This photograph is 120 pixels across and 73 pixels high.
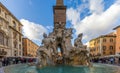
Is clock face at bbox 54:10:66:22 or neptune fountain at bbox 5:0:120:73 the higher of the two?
clock face at bbox 54:10:66:22

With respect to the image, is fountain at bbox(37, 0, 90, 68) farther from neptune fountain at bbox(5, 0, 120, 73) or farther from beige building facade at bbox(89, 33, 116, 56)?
beige building facade at bbox(89, 33, 116, 56)

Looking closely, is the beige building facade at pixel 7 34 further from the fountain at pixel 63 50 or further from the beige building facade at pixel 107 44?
the beige building facade at pixel 107 44

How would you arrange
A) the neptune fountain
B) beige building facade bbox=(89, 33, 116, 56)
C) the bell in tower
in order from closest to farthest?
1. the neptune fountain
2. the bell in tower
3. beige building facade bbox=(89, 33, 116, 56)

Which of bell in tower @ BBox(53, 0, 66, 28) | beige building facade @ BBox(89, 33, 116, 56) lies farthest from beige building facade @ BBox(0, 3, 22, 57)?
beige building facade @ BBox(89, 33, 116, 56)

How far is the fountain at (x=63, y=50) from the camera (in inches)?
895

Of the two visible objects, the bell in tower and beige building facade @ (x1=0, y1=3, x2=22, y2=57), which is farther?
beige building facade @ (x1=0, y1=3, x2=22, y2=57)

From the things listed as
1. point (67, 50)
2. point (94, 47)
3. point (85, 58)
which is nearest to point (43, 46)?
point (67, 50)

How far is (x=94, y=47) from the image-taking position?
90125 mm

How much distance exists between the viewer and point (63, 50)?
2431 cm

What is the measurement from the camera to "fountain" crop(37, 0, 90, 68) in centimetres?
2273

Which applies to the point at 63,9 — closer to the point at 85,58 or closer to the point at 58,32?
the point at 58,32

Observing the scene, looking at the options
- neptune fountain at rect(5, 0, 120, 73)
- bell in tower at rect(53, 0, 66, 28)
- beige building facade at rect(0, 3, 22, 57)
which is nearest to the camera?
neptune fountain at rect(5, 0, 120, 73)

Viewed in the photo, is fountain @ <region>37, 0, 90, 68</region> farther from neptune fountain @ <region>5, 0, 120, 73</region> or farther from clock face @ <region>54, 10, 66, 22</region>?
clock face @ <region>54, 10, 66, 22</region>

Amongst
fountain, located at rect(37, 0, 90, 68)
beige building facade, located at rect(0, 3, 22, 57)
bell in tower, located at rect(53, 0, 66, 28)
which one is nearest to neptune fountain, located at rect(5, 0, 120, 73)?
fountain, located at rect(37, 0, 90, 68)
